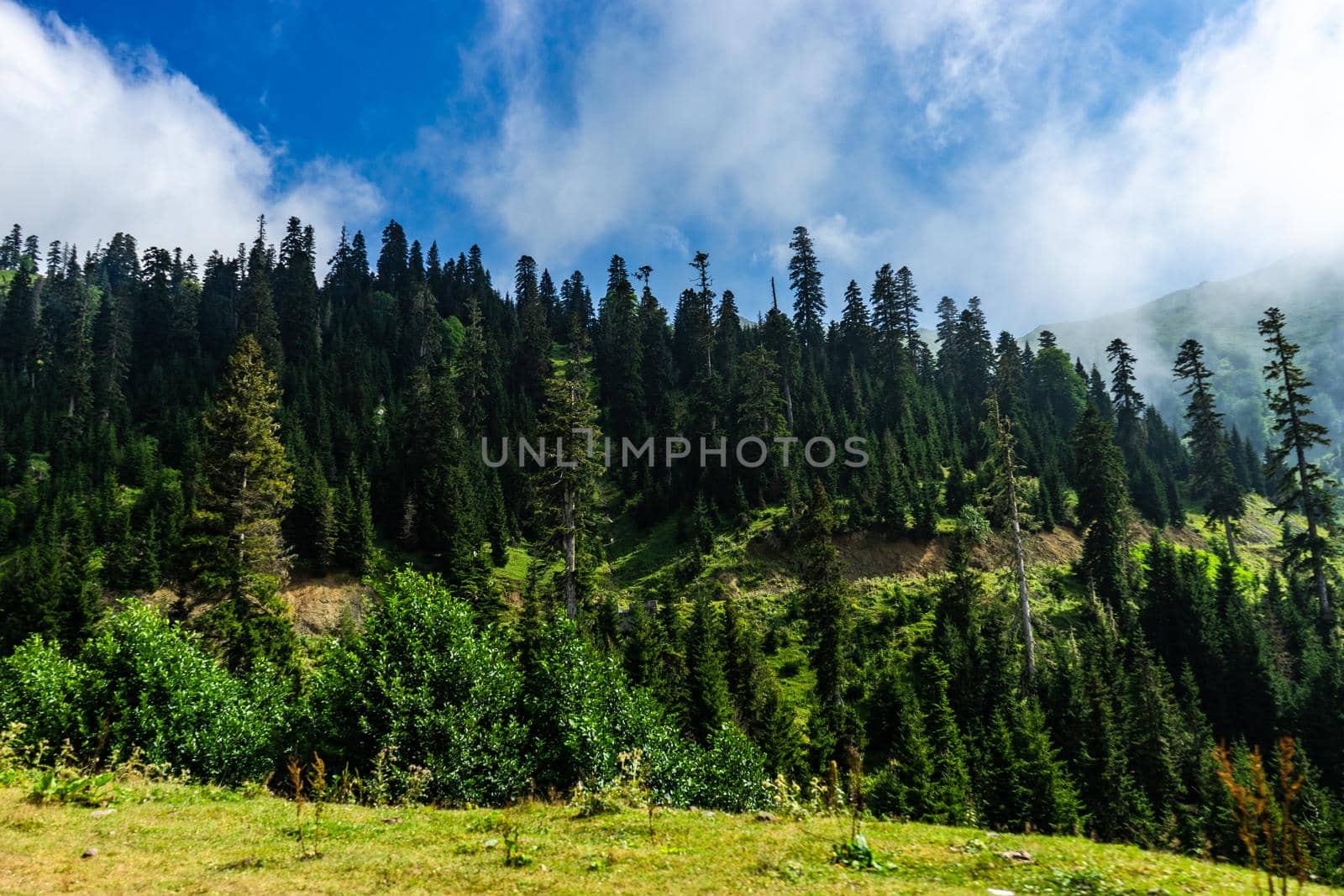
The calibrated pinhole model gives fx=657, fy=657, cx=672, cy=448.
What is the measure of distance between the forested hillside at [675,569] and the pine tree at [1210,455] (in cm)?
52

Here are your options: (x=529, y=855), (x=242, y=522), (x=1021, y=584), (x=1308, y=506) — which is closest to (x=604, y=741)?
(x=529, y=855)

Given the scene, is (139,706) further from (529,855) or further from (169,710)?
(529,855)

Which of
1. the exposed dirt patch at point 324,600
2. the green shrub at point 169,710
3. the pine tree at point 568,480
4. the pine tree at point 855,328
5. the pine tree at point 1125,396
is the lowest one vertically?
the green shrub at point 169,710

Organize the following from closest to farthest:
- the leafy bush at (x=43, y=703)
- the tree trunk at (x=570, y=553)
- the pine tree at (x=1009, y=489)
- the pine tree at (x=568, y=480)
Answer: the leafy bush at (x=43, y=703), the tree trunk at (x=570, y=553), the pine tree at (x=568, y=480), the pine tree at (x=1009, y=489)

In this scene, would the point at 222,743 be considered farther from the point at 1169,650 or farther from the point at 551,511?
the point at 1169,650

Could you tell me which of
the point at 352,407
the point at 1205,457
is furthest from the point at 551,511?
the point at 1205,457

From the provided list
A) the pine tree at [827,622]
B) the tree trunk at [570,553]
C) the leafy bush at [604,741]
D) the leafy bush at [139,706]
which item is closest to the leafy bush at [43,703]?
the leafy bush at [139,706]

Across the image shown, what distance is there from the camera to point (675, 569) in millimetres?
55875

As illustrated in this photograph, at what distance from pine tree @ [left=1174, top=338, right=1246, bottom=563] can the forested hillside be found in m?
0.52

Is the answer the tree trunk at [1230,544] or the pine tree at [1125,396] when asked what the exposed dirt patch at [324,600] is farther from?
the pine tree at [1125,396]

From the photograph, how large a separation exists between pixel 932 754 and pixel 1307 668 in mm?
25284

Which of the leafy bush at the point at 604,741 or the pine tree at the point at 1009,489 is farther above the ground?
the pine tree at the point at 1009,489

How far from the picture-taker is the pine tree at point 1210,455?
6269 centimetres

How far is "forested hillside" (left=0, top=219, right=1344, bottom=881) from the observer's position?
58.7 ft
